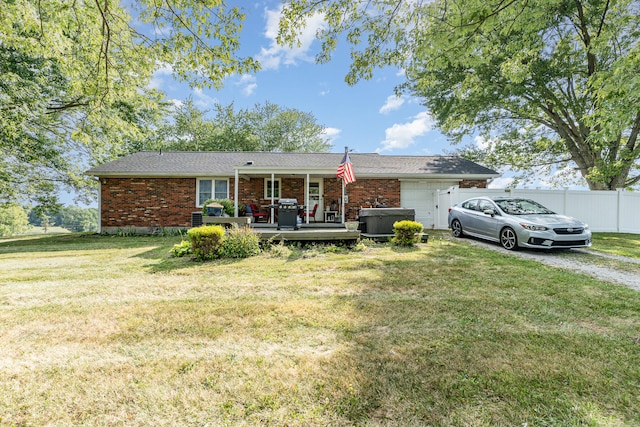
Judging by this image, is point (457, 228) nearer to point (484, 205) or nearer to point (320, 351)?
point (484, 205)

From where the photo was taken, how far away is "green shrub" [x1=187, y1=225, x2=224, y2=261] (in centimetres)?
673

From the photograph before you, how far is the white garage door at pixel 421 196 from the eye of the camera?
1354 centimetres

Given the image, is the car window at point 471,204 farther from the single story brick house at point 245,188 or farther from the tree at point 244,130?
the tree at point 244,130

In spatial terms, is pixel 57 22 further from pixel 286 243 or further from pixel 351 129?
pixel 351 129

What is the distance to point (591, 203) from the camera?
12.1 metres

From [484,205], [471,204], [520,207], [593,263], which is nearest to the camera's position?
[593,263]

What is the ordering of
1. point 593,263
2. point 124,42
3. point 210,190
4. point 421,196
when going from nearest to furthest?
point 124,42
point 593,263
point 210,190
point 421,196

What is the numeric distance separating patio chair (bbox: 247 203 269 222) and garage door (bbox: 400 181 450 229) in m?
6.34

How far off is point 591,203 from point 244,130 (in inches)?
1005

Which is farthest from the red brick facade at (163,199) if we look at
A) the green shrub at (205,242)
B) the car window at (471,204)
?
the green shrub at (205,242)

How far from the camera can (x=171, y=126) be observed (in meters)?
26.5

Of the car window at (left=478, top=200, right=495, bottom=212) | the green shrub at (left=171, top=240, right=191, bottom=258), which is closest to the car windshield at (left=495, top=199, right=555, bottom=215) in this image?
the car window at (left=478, top=200, right=495, bottom=212)

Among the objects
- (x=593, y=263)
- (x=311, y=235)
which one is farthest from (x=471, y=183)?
(x=311, y=235)

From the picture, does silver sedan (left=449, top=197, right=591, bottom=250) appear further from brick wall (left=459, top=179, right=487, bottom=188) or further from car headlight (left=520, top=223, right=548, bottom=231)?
brick wall (left=459, top=179, right=487, bottom=188)
